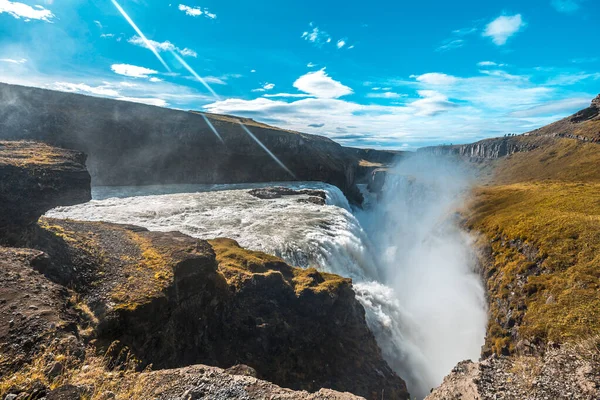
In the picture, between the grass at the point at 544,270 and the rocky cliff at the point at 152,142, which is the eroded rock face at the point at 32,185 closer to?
the grass at the point at 544,270

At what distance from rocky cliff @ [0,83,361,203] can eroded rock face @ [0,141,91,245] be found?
8125cm

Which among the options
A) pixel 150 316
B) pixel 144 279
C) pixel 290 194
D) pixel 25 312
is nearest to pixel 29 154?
pixel 144 279

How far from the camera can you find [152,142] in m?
106

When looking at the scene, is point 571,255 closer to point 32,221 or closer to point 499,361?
point 499,361

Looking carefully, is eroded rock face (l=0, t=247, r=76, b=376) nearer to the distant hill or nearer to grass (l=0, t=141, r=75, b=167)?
grass (l=0, t=141, r=75, b=167)

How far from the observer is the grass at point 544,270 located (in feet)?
69.6

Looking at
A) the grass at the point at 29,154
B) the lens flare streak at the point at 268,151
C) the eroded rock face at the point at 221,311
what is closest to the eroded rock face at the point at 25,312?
the eroded rock face at the point at 221,311

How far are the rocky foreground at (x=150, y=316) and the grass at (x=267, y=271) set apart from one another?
0.40ft

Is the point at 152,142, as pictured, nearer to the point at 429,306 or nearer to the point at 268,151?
the point at 268,151

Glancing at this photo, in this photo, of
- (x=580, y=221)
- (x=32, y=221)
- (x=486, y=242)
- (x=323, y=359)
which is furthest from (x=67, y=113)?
(x=580, y=221)

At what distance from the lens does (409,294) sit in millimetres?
46312

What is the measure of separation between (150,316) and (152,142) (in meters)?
109

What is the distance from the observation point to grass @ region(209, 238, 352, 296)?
22411 mm

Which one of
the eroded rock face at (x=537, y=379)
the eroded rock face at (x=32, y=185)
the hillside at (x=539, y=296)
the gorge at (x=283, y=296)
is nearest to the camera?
the eroded rock face at (x=537, y=379)
